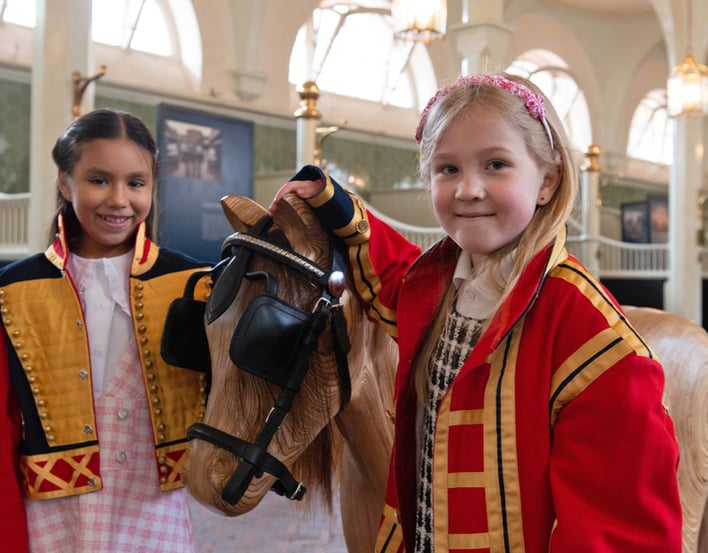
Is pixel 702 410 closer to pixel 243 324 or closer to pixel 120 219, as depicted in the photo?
pixel 243 324

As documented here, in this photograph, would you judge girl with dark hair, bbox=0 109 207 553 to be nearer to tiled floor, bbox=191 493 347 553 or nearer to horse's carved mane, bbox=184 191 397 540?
horse's carved mane, bbox=184 191 397 540

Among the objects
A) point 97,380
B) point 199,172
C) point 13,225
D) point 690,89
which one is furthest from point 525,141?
point 690,89

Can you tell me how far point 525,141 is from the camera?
110cm

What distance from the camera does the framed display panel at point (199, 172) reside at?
775cm

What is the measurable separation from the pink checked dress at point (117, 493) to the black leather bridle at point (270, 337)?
43cm

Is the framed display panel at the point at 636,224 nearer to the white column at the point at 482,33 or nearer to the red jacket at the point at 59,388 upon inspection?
the white column at the point at 482,33

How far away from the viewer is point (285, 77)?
13266 mm

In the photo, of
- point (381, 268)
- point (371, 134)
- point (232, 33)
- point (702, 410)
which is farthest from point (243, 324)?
point (371, 134)

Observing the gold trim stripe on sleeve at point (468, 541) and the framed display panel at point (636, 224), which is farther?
the framed display panel at point (636, 224)

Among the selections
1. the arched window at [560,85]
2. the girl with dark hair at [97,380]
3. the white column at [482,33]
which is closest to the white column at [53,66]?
the white column at [482,33]

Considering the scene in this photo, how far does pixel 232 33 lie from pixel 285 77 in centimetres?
127

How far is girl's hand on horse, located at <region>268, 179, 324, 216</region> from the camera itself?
1279 millimetres

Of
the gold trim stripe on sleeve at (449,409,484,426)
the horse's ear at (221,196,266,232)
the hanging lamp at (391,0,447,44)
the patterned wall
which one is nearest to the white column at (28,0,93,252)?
the hanging lamp at (391,0,447,44)

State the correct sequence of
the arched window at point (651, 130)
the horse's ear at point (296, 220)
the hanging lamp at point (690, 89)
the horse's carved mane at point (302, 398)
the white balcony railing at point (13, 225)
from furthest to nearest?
the arched window at point (651, 130) < the hanging lamp at point (690, 89) < the white balcony railing at point (13, 225) < the horse's ear at point (296, 220) < the horse's carved mane at point (302, 398)
